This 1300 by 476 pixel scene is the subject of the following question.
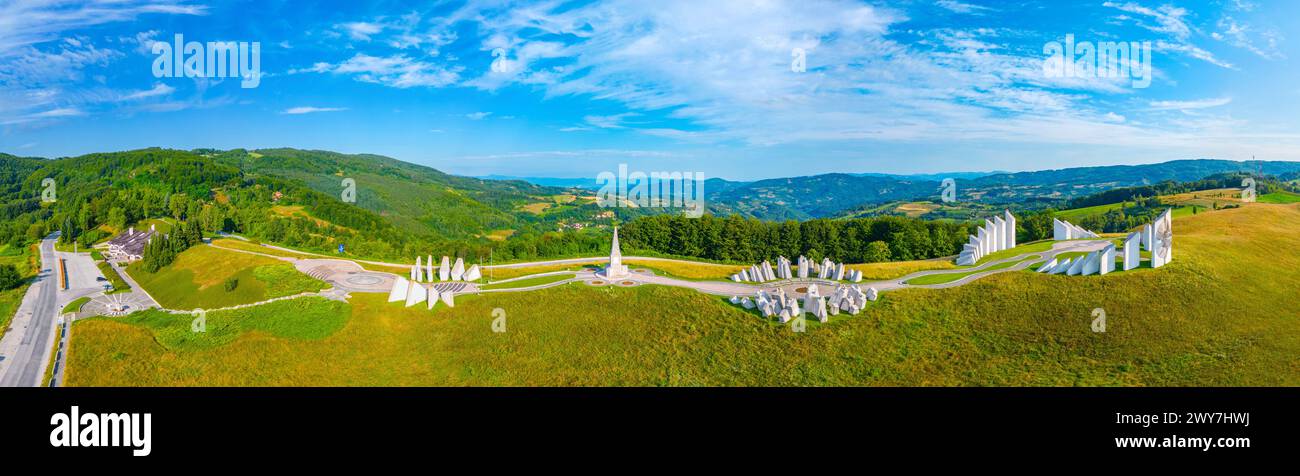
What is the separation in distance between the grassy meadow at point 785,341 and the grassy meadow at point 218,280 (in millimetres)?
4454

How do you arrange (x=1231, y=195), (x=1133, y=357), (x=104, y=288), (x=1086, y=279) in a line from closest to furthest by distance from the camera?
(x=1133, y=357) → (x=1086, y=279) → (x=104, y=288) → (x=1231, y=195)

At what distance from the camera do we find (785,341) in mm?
28312

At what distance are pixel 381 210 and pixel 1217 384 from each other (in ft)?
422

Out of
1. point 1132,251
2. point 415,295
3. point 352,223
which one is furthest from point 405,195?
point 1132,251

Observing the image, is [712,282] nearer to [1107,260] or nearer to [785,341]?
[785,341]

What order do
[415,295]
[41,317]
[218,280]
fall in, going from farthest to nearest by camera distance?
[218,280] → [41,317] → [415,295]

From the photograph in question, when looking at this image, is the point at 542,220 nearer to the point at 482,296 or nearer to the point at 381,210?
the point at 381,210

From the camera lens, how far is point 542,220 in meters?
144

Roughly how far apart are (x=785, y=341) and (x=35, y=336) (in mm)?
41688

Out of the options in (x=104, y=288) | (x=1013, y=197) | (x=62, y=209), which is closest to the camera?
(x=104, y=288)

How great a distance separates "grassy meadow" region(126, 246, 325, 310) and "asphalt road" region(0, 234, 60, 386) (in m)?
5.09

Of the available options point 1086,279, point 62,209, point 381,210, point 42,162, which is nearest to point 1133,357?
point 1086,279

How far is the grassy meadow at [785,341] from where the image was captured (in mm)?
25031

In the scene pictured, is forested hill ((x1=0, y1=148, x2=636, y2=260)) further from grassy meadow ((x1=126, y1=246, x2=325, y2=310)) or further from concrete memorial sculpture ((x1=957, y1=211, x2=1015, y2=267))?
concrete memorial sculpture ((x1=957, y1=211, x2=1015, y2=267))
